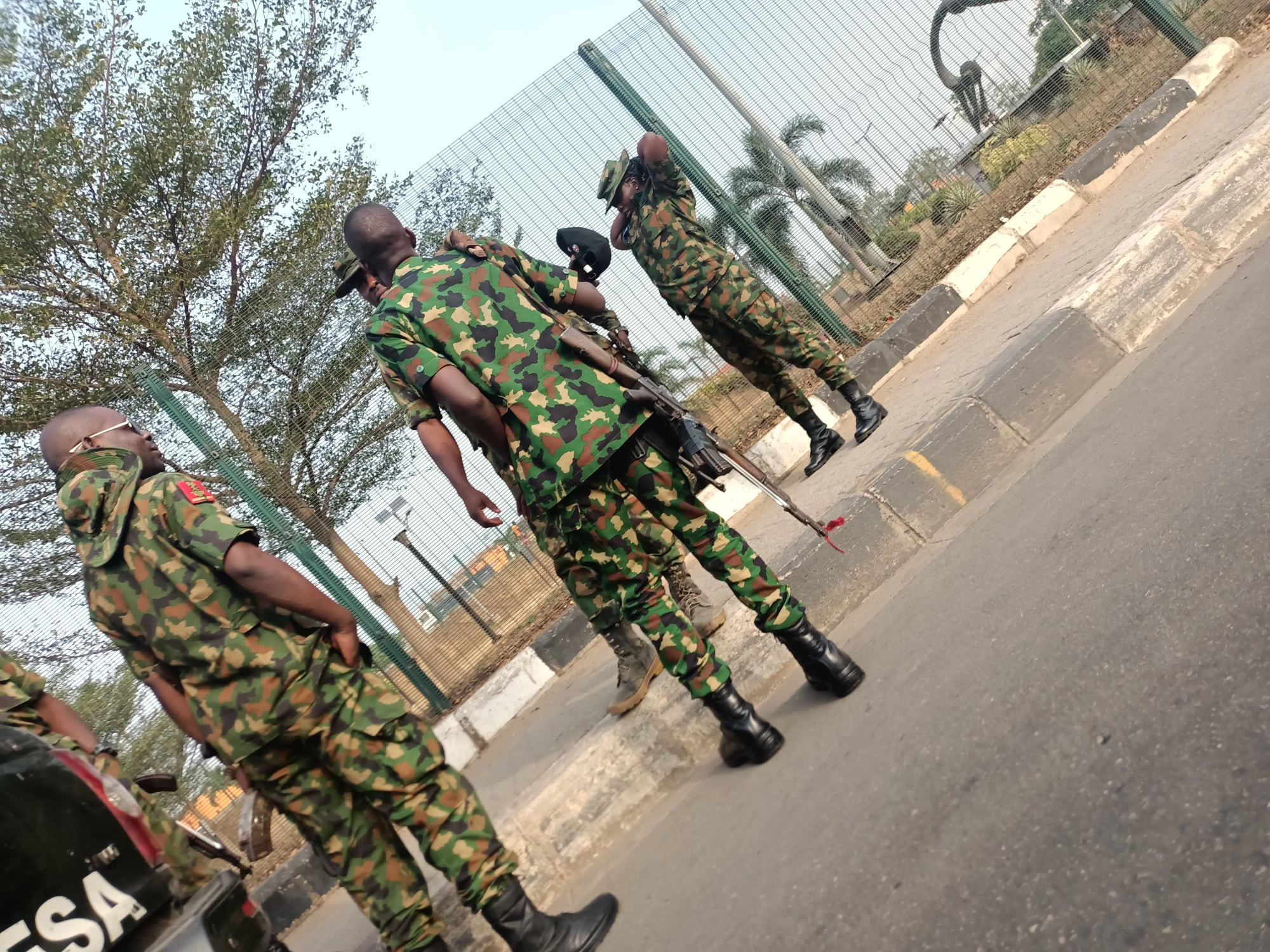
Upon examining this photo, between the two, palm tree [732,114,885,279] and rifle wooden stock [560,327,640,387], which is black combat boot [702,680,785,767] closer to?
rifle wooden stock [560,327,640,387]

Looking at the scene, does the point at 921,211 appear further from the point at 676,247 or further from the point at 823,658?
the point at 823,658

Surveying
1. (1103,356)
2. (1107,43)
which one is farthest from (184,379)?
(1107,43)

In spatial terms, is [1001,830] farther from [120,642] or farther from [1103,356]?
[1103,356]

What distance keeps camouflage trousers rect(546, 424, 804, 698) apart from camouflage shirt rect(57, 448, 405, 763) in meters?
0.70

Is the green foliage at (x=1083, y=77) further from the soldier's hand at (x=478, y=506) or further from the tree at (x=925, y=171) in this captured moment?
the soldier's hand at (x=478, y=506)

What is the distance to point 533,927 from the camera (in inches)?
94.3

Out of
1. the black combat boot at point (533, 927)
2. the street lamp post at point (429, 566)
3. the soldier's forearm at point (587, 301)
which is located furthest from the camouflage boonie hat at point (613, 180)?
the black combat boot at point (533, 927)

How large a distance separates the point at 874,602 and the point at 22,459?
24.7 ft

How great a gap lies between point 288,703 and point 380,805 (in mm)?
344

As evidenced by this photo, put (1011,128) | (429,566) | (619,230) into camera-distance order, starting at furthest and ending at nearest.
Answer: (1011,128)
(429,566)
(619,230)

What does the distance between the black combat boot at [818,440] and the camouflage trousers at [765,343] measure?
1.9 inches

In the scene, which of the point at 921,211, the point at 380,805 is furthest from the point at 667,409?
the point at 921,211

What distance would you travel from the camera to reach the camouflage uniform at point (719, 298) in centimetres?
480

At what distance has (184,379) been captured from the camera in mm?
6789
